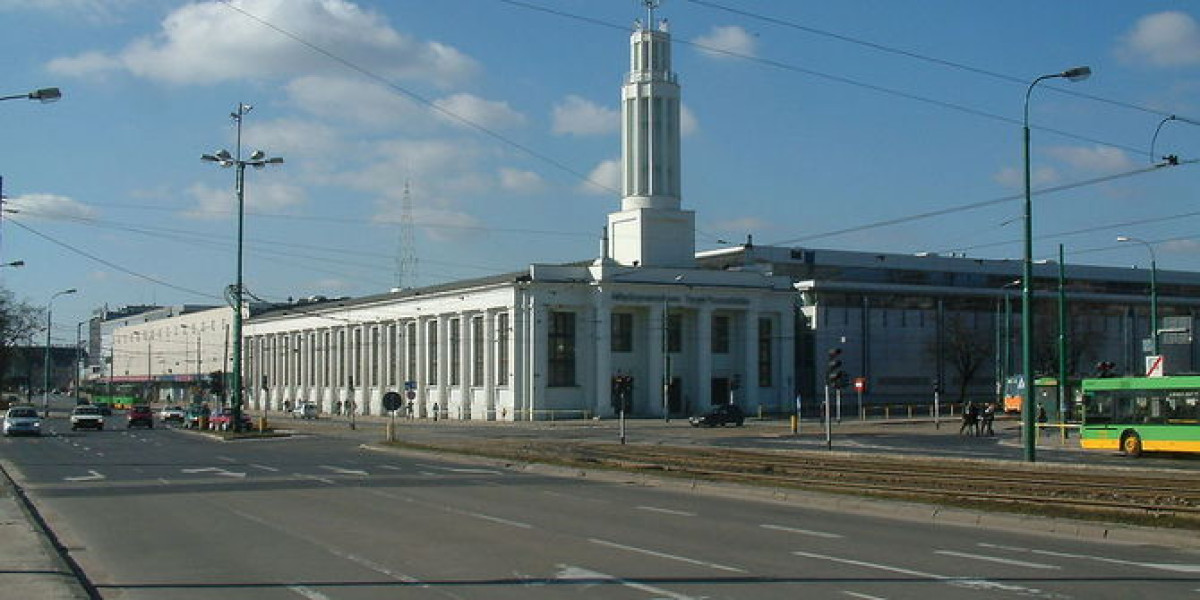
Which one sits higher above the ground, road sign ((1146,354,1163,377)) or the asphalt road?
road sign ((1146,354,1163,377))

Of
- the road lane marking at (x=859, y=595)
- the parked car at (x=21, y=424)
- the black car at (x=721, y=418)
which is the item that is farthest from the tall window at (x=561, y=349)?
the road lane marking at (x=859, y=595)

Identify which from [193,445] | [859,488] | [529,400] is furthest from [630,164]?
[859,488]

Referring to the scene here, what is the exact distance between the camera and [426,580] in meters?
13.5

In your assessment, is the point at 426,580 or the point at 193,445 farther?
the point at 193,445

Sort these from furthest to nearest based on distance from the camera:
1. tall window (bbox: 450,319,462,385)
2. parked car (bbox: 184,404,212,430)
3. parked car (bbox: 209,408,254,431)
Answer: tall window (bbox: 450,319,462,385) → parked car (bbox: 184,404,212,430) → parked car (bbox: 209,408,254,431)

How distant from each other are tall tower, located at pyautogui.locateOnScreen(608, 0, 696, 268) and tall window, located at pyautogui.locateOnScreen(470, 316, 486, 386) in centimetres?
1220

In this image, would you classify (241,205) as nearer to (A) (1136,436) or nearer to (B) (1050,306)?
(A) (1136,436)

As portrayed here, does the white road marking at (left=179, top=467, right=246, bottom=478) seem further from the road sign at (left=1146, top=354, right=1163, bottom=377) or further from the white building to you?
the white building

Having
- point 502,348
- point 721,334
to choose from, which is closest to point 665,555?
point 502,348

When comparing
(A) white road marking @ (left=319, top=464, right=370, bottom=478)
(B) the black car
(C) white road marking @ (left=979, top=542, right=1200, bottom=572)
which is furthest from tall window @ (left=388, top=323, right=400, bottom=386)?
(C) white road marking @ (left=979, top=542, right=1200, bottom=572)

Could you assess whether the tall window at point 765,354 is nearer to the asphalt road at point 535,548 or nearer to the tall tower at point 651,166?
the tall tower at point 651,166

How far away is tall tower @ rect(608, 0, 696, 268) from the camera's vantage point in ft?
307

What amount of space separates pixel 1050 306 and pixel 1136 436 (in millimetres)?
72172

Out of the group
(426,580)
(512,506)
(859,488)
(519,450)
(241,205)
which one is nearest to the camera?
(426,580)
